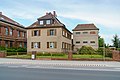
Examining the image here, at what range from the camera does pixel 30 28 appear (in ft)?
144

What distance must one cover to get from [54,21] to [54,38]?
4.16m

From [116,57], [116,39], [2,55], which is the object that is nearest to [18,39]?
[2,55]

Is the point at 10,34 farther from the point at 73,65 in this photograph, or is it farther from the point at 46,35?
the point at 73,65

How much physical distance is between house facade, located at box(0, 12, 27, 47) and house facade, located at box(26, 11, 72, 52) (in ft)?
23.6

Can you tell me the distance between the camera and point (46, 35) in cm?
4250

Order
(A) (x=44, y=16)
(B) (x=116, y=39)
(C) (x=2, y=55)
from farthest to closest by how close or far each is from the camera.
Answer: (B) (x=116, y=39) < (A) (x=44, y=16) < (C) (x=2, y=55)

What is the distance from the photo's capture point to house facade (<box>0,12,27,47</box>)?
46.1 metres

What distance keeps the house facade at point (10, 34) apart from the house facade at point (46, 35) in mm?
7202

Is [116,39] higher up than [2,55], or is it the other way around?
[116,39]

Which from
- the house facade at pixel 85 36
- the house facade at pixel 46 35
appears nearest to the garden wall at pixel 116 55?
the house facade at pixel 46 35

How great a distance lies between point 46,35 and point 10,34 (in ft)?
40.4

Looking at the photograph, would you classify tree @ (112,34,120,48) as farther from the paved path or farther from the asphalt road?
the asphalt road

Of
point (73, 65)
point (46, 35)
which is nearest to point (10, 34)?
point (46, 35)

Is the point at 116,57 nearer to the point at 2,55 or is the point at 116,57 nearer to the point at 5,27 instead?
the point at 2,55
